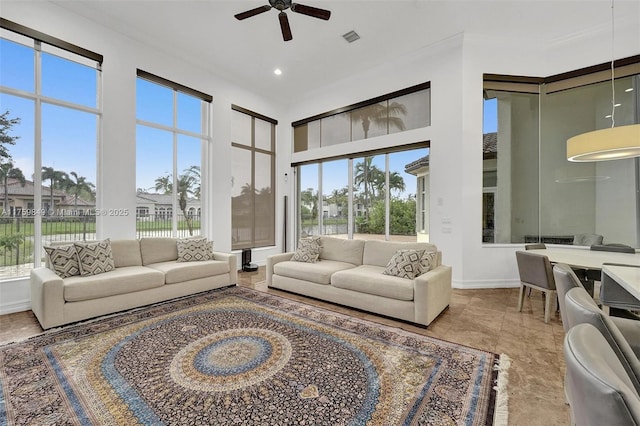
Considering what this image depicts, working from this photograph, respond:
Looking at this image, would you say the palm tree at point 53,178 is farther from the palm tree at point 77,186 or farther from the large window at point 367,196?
the large window at point 367,196

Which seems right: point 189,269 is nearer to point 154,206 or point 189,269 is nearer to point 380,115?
point 154,206

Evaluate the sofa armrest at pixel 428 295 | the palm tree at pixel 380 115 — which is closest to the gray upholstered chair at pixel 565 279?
the sofa armrest at pixel 428 295

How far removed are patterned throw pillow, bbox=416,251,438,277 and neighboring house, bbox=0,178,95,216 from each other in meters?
4.74

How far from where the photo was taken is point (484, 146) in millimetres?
4648

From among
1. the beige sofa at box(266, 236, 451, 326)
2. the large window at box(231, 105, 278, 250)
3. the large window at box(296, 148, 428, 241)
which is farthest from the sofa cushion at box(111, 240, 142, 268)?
the large window at box(296, 148, 428, 241)

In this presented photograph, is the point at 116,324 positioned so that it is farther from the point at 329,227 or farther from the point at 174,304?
the point at 329,227

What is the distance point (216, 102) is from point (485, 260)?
18.9 ft

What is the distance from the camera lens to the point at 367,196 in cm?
602

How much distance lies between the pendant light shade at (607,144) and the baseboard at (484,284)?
232 centimetres

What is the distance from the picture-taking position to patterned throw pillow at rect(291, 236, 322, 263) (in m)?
4.45

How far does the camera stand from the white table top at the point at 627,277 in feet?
5.08

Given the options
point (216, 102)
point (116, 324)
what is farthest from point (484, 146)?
point (116, 324)

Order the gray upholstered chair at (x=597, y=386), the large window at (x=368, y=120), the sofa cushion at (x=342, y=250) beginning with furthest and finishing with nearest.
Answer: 1. the large window at (x=368, y=120)
2. the sofa cushion at (x=342, y=250)
3. the gray upholstered chair at (x=597, y=386)

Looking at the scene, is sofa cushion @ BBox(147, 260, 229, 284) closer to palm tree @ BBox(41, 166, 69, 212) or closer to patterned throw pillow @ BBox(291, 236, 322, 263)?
patterned throw pillow @ BBox(291, 236, 322, 263)
